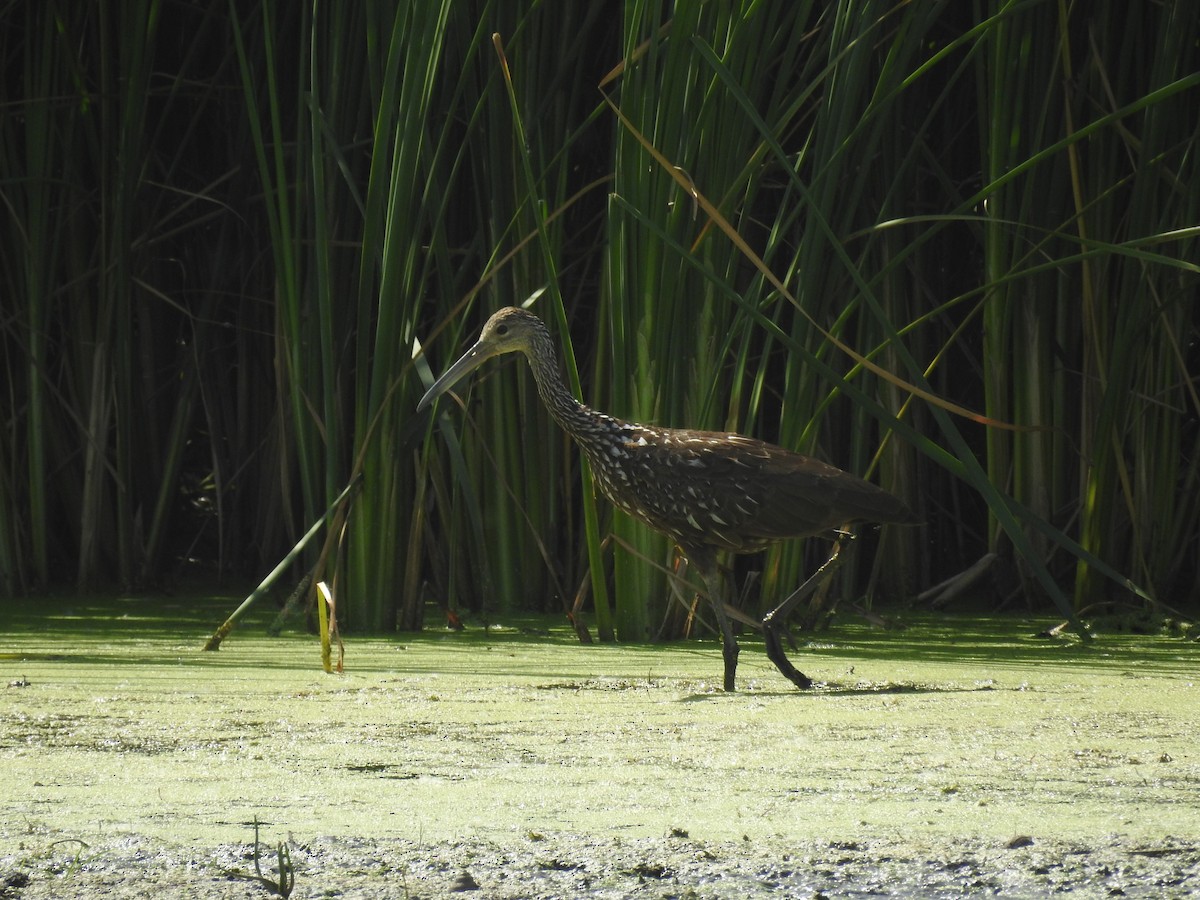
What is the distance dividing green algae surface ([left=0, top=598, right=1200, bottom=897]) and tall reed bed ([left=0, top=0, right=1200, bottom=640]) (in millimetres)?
539

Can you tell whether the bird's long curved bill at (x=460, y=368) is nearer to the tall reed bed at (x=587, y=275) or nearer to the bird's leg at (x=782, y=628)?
the tall reed bed at (x=587, y=275)

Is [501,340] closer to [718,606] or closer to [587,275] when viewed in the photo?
[718,606]

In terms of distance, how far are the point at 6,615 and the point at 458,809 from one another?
313cm

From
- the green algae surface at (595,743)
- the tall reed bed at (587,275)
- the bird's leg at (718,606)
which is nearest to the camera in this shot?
the green algae surface at (595,743)

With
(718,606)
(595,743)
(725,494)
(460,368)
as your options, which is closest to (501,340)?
(460,368)

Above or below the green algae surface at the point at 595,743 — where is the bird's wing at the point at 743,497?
above

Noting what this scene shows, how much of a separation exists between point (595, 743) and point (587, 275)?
3180 mm

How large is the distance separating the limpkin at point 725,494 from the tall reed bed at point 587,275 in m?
0.24

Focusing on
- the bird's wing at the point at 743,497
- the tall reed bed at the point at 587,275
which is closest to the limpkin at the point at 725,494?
the bird's wing at the point at 743,497

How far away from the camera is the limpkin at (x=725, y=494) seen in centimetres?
411

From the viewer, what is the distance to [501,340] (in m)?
4.80

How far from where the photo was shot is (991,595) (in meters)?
6.05

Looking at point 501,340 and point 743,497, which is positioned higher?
point 501,340

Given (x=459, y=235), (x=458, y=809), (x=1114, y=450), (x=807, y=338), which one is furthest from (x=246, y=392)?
(x=458, y=809)
